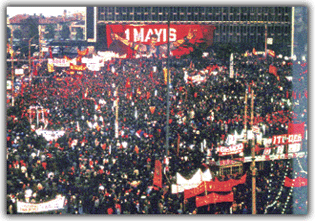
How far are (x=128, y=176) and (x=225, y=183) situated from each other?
1399mm

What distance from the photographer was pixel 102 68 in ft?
28.0

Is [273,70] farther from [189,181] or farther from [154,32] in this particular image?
[189,181]

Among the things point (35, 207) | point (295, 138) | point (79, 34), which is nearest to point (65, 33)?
point (79, 34)

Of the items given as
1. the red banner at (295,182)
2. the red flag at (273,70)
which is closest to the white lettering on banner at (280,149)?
the red banner at (295,182)

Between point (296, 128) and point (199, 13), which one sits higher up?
point (199, 13)

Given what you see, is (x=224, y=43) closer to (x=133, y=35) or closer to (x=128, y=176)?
(x=133, y=35)

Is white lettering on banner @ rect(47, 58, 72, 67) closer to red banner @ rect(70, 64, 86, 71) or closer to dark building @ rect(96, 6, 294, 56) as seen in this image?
red banner @ rect(70, 64, 86, 71)

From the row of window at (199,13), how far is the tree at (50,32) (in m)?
0.70

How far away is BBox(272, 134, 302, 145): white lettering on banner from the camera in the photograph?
8359 millimetres

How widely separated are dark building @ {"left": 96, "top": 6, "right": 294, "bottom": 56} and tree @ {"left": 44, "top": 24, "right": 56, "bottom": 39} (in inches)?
26.1

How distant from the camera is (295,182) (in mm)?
8367

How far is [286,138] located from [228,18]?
192cm

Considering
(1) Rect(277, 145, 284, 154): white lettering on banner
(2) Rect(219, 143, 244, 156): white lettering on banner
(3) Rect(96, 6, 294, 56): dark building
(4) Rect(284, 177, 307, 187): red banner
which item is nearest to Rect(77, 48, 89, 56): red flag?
(3) Rect(96, 6, 294, 56): dark building

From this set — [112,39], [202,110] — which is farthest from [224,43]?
[112,39]
